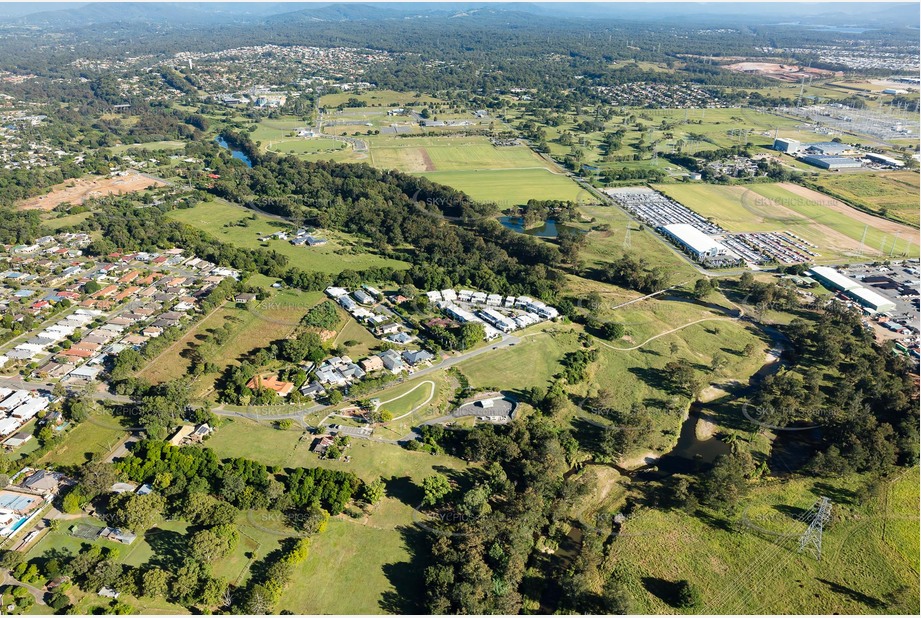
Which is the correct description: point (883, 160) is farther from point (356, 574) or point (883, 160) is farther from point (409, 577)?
point (356, 574)

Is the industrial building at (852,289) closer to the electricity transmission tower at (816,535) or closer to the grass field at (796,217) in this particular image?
the grass field at (796,217)

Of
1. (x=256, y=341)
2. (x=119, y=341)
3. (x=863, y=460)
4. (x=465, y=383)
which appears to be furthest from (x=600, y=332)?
(x=119, y=341)

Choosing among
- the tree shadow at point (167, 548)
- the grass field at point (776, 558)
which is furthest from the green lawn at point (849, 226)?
Answer: the tree shadow at point (167, 548)

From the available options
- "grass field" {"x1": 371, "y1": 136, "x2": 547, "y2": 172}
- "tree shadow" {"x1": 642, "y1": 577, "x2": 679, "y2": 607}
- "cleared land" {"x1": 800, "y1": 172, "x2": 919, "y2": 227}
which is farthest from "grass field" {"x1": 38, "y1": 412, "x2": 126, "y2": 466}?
"cleared land" {"x1": 800, "y1": 172, "x2": 919, "y2": 227}

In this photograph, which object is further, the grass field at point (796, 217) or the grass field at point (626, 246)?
the grass field at point (796, 217)

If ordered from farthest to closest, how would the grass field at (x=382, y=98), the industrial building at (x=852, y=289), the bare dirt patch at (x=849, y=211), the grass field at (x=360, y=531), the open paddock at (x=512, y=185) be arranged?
the grass field at (x=382, y=98)
the open paddock at (x=512, y=185)
the bare dirt patch at (x=849, y=211)
the industrial building at (x=852, y=289)
the grass field at (x=360, y=531)

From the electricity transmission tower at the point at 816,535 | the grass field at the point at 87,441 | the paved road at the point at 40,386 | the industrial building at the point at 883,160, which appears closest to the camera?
the electricity transmission tower at the point at 816,535

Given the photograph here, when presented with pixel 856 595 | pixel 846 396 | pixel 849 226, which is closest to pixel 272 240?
pixel 846 396

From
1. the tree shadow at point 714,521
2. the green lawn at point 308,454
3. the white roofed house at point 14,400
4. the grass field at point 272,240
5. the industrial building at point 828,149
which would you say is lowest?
the tree shadow at point 714,521
